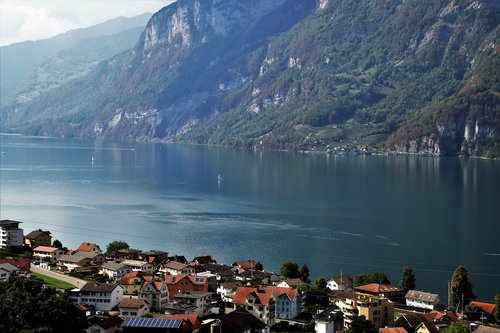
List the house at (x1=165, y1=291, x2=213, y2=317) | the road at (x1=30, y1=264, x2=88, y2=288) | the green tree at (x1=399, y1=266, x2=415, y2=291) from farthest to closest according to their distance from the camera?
the green tree at (x1=399, y1=266, x2=415, y2=291) → the road at (x1=30, y1=264, x2=88, y2=288) → the house at (x1=165, y1=291, x2=213, y2=317)

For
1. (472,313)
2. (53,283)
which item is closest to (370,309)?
(472,313)

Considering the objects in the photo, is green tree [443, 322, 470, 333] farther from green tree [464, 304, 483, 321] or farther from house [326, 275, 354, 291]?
house [326, 275, 354, 291]

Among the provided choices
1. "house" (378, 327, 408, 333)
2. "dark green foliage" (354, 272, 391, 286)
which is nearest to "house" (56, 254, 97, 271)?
"dark green foliage" (354, 272, 391, 286)

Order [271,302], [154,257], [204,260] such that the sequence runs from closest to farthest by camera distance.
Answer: [271,302], [154,257], [204,260]

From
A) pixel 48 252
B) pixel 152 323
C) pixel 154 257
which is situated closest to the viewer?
pixel 152 323

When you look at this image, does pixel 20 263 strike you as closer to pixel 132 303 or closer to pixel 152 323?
pixel 132 303

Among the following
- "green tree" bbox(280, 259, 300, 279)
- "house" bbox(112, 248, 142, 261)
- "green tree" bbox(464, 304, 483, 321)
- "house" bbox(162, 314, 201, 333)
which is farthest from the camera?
"house" bbox(112, 248, 142, 261)

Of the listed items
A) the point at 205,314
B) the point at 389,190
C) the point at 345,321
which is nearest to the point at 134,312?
the point at 205,314
